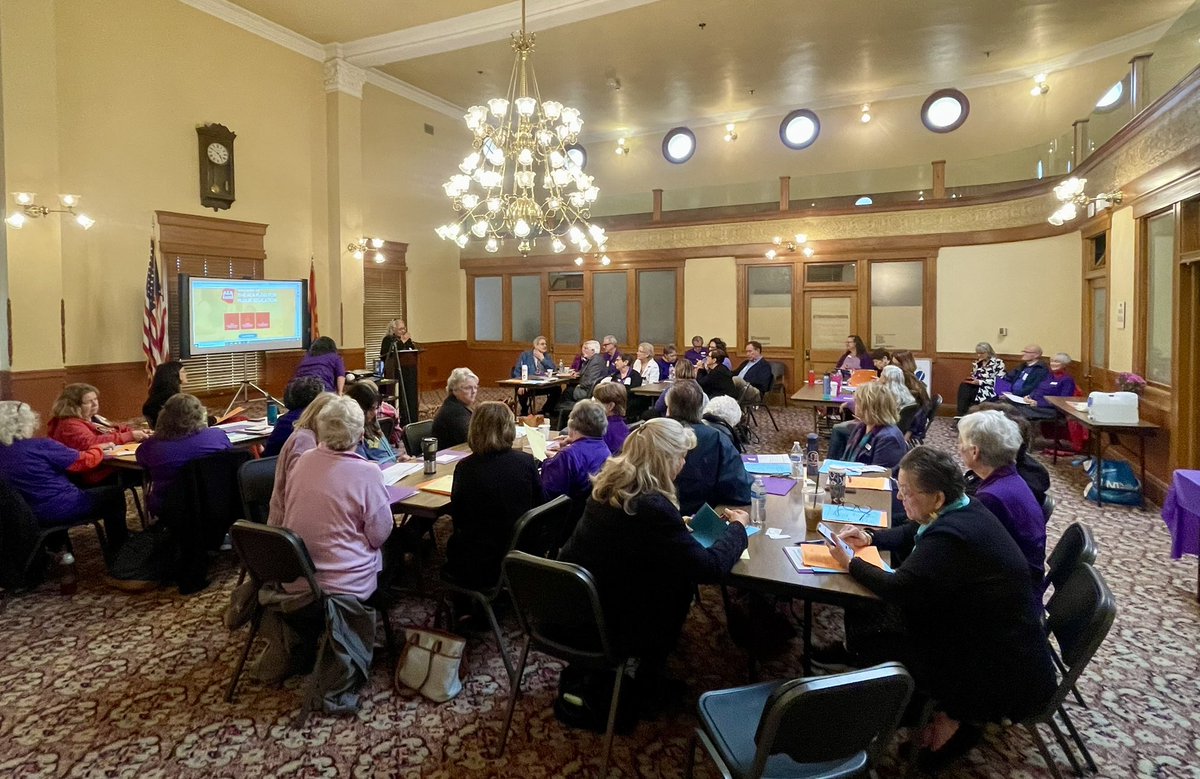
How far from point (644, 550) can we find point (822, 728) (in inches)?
33.6

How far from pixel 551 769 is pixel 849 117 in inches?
485

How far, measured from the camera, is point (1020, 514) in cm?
261

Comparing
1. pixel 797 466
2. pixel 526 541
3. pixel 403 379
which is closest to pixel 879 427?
pixel 797 466

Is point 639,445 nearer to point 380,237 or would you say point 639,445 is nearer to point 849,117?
point 380,237

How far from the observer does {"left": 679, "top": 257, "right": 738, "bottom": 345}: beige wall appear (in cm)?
1227

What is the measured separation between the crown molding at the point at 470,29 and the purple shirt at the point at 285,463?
24.6 feet

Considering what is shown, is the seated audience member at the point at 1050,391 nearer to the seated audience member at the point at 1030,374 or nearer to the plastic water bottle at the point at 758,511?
the seated audience member at the point at 1030,374

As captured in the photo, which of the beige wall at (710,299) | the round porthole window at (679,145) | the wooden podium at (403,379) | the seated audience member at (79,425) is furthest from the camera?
the round porthole window at (679,145)

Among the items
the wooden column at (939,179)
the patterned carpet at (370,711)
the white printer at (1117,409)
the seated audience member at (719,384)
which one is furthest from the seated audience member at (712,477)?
the wooden column at (939,179)

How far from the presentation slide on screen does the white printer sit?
964cm

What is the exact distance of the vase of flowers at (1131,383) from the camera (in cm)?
614

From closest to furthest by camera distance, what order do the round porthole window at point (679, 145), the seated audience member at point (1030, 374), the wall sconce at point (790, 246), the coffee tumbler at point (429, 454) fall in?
1. the coffee tumbler at point (429, 454)
2. the seated audience member at point (1030, 374)
3. the wall sconce at point (790, 246)
4. the round porthole window at point (679, 145)

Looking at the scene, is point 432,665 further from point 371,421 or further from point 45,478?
point 45,478

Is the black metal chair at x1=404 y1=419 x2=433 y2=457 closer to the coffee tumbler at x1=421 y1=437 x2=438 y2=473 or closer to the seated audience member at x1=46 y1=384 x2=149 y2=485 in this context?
the coffee tumbler at x1=421 y1=437 x2=438 y2=473
